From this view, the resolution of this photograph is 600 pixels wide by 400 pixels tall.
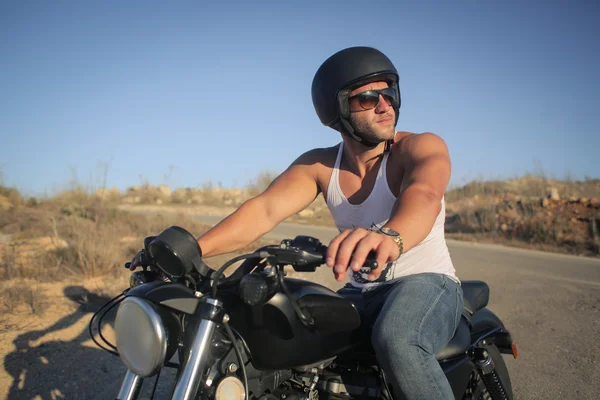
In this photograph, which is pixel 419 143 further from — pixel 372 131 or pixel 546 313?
pixel 546 313

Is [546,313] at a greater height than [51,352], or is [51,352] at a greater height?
[51,352]

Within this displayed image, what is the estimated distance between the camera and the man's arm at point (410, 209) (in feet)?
5.15

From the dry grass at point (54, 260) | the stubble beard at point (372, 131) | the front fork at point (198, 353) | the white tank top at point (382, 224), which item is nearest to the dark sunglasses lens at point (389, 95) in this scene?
the stubble beard at point (372, 131)

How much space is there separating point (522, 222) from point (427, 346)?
13562 mm

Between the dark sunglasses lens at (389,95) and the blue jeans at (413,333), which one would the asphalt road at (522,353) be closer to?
the blue jeans at (413,333)

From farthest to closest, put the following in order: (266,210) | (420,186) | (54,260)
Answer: (54,260) → (266,210) → (420,186)

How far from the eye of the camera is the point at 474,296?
2.76 metres

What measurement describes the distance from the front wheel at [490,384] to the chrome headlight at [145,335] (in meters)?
1.76

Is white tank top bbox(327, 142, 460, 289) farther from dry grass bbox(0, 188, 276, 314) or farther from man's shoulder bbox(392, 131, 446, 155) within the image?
dry grass bbox(0, 188, 276, 314)

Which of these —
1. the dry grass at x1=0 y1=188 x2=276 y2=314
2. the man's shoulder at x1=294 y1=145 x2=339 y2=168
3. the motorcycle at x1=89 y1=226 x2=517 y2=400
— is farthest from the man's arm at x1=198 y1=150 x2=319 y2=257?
the dry grass at x1=0 y1=188 x2=276 y2=314

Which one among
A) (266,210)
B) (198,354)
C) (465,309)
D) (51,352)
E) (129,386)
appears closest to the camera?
(198,354)

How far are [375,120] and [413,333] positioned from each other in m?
1.23

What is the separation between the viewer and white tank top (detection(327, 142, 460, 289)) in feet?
8.38

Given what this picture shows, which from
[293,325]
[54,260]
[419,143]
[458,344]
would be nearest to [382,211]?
[419,143]
